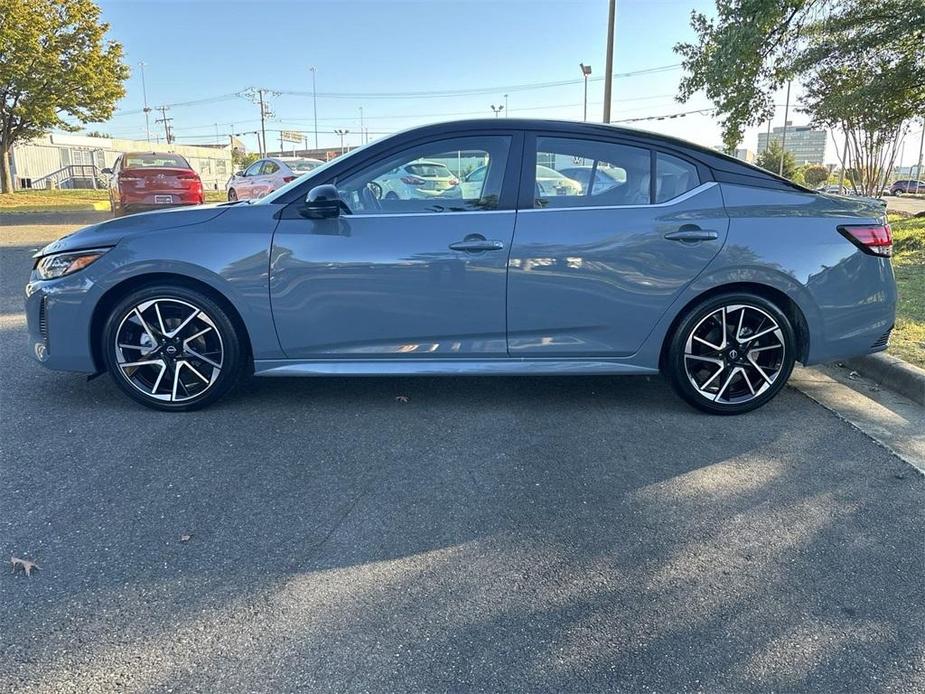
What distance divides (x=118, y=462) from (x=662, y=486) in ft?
8.61

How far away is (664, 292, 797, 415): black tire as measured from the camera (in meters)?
3.86

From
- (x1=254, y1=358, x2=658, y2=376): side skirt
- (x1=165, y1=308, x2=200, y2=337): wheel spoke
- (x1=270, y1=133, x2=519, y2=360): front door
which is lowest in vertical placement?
(x1=254, y1=358, x2=658, y2=376): side skirt

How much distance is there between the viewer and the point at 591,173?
380 centimetres

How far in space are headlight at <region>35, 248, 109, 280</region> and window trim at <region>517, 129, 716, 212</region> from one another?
2402 mm

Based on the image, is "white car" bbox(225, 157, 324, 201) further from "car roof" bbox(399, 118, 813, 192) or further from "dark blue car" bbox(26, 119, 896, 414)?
"car roof" bbox(399, 118, 813, 192)

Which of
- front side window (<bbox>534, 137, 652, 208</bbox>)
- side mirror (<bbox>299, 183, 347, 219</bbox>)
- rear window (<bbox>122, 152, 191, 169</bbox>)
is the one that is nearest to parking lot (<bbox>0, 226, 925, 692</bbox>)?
side mirror (<bbox>299, 183, 347, 219</bbox>)

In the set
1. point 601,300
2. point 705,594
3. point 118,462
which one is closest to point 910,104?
point 601,300

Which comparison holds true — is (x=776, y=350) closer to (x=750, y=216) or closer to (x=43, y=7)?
(x=750, y=216)

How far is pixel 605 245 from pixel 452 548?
197cm

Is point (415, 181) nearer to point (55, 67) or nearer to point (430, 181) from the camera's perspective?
point (430, 181)

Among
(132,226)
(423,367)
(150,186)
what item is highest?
(150,186)

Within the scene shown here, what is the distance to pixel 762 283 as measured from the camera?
12.6ft

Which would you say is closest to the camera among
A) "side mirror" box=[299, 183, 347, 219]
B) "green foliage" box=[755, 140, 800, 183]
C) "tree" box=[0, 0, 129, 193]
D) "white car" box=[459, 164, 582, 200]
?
"side mirror" box=[299, 183, 347, 219]

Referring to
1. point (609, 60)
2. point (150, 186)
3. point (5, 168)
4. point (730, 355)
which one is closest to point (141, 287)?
point (730, 355)
